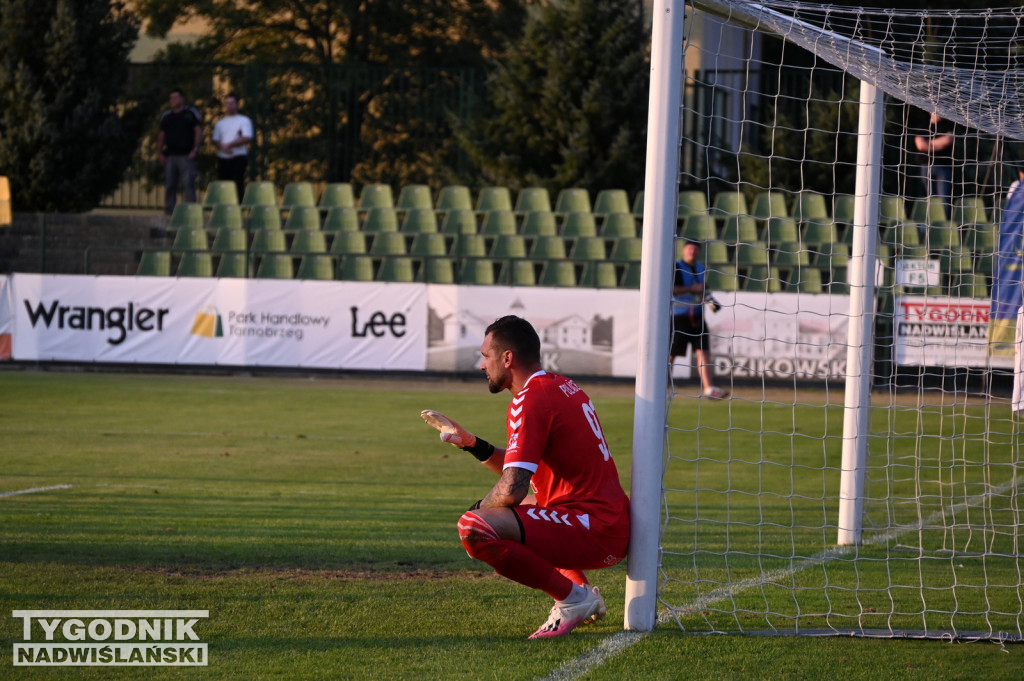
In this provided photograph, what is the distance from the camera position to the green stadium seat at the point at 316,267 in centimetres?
1992

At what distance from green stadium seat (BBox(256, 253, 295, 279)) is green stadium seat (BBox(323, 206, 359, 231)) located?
180cm

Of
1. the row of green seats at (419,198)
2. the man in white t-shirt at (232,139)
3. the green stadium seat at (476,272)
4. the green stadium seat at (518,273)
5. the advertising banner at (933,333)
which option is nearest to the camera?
the advertising banner at (933,333)

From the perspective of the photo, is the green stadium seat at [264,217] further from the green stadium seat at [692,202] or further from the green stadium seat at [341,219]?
the green stadium seat at [692,202]

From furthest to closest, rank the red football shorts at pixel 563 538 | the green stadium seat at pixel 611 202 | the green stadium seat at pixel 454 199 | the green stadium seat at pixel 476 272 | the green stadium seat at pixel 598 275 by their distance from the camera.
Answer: the green stadium seat at pixel 454 199
the green stadium seat at pixel 611 202
the green stadium seat at pixel 476 272
the green stadium seat at pixel 598 275
the red football shorts at pixel 563 538

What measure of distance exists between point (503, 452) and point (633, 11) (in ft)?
67.3

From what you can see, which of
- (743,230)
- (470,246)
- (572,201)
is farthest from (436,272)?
(743,230)

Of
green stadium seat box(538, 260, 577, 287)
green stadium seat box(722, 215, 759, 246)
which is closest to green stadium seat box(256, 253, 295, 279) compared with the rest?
green stadium seat box(538, 260, 577, 287)

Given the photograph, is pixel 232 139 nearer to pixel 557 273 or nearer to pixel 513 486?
pixel 557 273

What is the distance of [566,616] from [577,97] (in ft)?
65.8

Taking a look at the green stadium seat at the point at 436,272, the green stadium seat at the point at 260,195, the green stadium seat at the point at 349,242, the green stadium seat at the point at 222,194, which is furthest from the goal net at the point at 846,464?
the green stadium seat at the point at 222,194

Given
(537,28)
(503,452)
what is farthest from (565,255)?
(503,452)

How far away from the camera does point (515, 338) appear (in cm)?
529

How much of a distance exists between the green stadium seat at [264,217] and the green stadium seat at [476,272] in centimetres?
426

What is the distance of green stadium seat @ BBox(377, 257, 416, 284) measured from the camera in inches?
776
